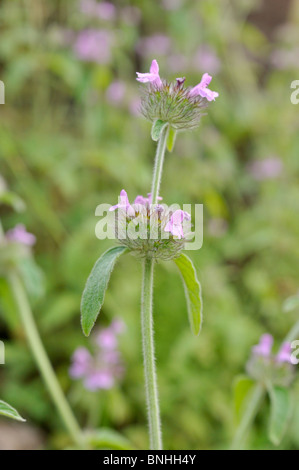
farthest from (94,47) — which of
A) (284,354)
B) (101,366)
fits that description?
(284,354)

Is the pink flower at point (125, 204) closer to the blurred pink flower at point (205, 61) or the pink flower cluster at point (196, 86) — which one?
the pink flower cluster at point (196, 86)

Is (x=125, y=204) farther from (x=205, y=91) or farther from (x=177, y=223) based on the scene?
(x=205, y=91)

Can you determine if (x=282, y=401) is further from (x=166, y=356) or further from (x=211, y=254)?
(x=211, y=254)

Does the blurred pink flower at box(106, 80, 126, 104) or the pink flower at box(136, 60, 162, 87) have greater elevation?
the blurred pink flower at box(106, 80, 126, 104)

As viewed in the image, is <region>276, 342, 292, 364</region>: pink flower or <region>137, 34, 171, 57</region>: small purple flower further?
<region>137, 34, 171, 57</region>: small purple flower

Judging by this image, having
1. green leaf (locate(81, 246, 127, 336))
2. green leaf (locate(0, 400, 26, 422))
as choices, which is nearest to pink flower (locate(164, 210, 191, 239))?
green leaf (locate(81, 246, 127, 336))

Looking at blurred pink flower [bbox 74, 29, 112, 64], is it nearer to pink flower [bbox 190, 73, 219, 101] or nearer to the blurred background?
the blurred background
